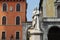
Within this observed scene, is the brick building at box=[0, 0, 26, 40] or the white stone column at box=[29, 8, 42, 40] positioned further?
the brick building at box=[0, 0, 26, 40]

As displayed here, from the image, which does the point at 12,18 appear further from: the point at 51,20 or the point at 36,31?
the point at 36,31

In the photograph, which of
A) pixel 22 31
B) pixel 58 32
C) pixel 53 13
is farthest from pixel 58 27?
A: pixel 22 31

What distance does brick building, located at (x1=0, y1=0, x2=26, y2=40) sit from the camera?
184 ft

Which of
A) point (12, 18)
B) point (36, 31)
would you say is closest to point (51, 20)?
point (12, 18)

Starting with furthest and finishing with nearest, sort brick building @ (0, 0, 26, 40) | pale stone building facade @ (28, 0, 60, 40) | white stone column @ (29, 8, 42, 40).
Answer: brick building @ (0, 0, 26, 40)
pale stone building facade @ (28, 0, 60, 40)
white stone column @ (29, 8, 42, 40)

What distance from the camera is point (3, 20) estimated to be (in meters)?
57.4

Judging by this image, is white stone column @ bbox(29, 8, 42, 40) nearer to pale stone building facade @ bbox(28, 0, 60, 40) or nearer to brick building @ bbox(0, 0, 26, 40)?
pale stone building facade @ bbox(28, 0, 60, 40)

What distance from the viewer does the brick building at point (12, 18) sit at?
56188 mm

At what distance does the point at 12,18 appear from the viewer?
2269 inches

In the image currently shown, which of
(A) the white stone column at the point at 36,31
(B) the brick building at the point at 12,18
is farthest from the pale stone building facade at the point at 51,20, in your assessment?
(B) the brick building at the point at 12,18

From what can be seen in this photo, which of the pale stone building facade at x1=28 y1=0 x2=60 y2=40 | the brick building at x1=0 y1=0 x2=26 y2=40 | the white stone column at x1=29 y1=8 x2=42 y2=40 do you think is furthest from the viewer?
the brick building at x1=0 y1=0 x2=26 y2=40

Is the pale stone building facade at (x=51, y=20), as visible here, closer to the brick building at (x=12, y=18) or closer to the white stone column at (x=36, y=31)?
the white stone column at (x=36, y=31)

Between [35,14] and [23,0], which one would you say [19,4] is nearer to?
[23,0]

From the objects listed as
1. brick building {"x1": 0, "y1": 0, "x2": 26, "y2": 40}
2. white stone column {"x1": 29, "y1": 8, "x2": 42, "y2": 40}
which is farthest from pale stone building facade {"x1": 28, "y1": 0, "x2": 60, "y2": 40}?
brick building {"x1": 0, "y1": 0, "x2": 26, "y2": 40}
